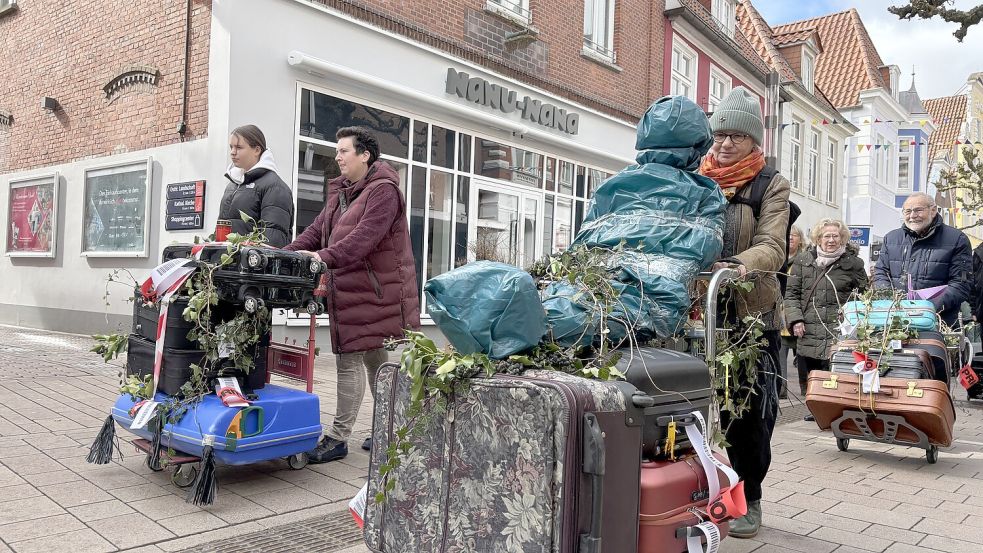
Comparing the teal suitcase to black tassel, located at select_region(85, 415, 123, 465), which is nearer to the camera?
black tassel, located at select_region(85, 415, 123, 465)

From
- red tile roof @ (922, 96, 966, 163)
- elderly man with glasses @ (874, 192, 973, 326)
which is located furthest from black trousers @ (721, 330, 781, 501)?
red tile roof @ (922, 96, 966, 163)

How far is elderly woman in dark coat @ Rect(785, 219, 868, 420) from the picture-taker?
24.4ft

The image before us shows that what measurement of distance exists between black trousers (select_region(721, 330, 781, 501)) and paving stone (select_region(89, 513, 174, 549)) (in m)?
2.54

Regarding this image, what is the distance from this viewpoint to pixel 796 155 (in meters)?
25.5

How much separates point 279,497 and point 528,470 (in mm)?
2186

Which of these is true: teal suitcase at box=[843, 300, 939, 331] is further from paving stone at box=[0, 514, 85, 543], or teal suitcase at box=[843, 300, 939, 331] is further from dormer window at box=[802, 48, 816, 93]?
dormer window at box=[802, 48, 816, 93]

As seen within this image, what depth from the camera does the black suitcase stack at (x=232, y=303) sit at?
372 centimetres

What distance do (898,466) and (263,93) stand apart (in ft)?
24.4

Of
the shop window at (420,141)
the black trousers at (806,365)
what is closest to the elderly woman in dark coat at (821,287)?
the black trousers at (806,365)

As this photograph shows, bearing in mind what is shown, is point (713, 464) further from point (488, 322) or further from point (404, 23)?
point (404, 23)

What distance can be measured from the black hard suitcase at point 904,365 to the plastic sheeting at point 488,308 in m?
4.11

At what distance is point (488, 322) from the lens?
228 cm

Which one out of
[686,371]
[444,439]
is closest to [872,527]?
[686,371]

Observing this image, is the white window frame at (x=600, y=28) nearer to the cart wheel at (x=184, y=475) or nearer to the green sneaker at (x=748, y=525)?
the green sneaker at (x=748, y=525)
